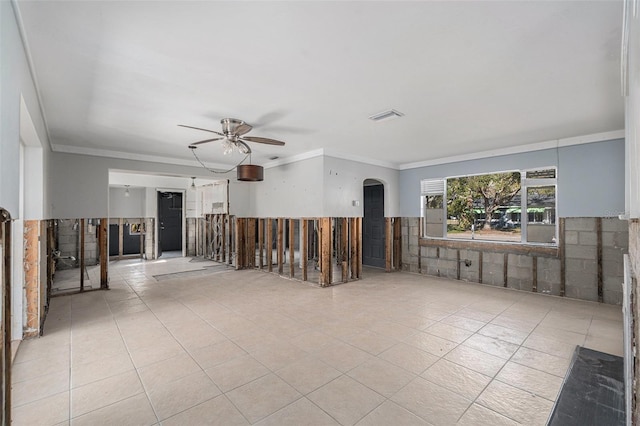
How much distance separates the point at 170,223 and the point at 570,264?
38.0ft

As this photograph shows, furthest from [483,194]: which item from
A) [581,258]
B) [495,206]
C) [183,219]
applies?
[183,219]

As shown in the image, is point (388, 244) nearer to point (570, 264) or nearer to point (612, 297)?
point (570, 264)

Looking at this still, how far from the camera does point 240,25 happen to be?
6.67ft

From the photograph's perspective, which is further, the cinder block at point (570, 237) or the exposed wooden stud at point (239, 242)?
the exposed wooden stud at point (239, 242)

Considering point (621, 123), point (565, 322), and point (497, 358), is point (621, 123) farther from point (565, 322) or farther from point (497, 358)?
point (497, 358)

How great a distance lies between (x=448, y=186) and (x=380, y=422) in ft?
19.3

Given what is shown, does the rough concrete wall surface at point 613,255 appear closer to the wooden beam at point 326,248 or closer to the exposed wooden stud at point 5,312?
the wooden beam at point 326,248

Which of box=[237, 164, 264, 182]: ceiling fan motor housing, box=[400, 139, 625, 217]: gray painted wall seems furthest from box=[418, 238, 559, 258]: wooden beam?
box=[237, 164, 264, 182]: ceiling fan motor housing

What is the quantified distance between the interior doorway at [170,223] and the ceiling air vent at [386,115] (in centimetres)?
866

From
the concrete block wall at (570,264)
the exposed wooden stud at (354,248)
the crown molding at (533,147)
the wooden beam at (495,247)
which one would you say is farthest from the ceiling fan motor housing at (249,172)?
the concrete block wall at (570,264)

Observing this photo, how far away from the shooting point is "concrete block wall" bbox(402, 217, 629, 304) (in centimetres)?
461

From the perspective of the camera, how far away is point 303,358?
284 cm

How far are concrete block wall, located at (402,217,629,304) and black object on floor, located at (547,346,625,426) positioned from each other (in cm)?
246

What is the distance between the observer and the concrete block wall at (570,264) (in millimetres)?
4605
